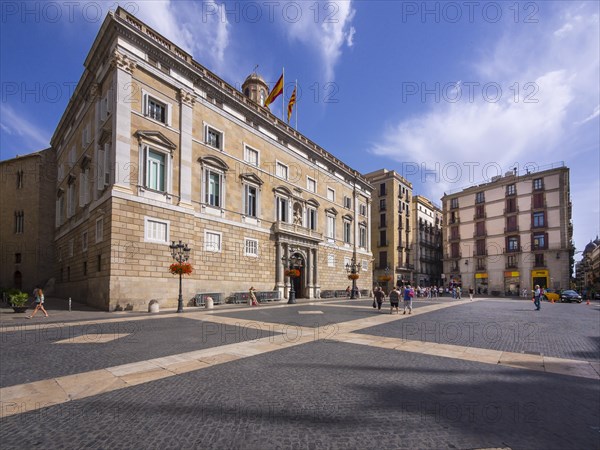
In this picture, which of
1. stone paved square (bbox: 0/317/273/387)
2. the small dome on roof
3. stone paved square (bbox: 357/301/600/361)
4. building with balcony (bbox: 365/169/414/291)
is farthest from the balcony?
the small dome on roof

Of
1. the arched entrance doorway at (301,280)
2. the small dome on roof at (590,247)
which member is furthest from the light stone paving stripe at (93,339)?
the small dome on roof at (590,247)

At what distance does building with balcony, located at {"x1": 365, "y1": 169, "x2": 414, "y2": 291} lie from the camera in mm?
56438

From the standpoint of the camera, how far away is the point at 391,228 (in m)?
56.8

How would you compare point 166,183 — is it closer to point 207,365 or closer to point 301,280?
point 207,365

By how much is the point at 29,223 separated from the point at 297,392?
4225 cm

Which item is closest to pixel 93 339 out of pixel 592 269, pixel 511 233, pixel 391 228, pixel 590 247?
pixel 391 228

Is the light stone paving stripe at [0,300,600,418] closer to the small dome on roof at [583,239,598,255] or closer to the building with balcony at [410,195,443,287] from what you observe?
the building with balcony at [410,195,443,287]

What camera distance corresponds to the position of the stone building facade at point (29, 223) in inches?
1346

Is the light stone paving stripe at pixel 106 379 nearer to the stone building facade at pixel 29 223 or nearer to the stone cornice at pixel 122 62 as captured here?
the stone cornice at pixel 122 62

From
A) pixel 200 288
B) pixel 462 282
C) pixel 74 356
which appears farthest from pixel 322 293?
pixel 462 282

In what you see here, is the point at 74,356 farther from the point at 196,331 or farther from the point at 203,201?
the point at 203,201

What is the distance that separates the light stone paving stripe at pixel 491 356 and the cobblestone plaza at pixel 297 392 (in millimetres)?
45

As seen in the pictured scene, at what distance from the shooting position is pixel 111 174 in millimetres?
18797

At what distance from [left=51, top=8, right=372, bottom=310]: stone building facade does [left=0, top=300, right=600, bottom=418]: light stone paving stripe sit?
12.4m
